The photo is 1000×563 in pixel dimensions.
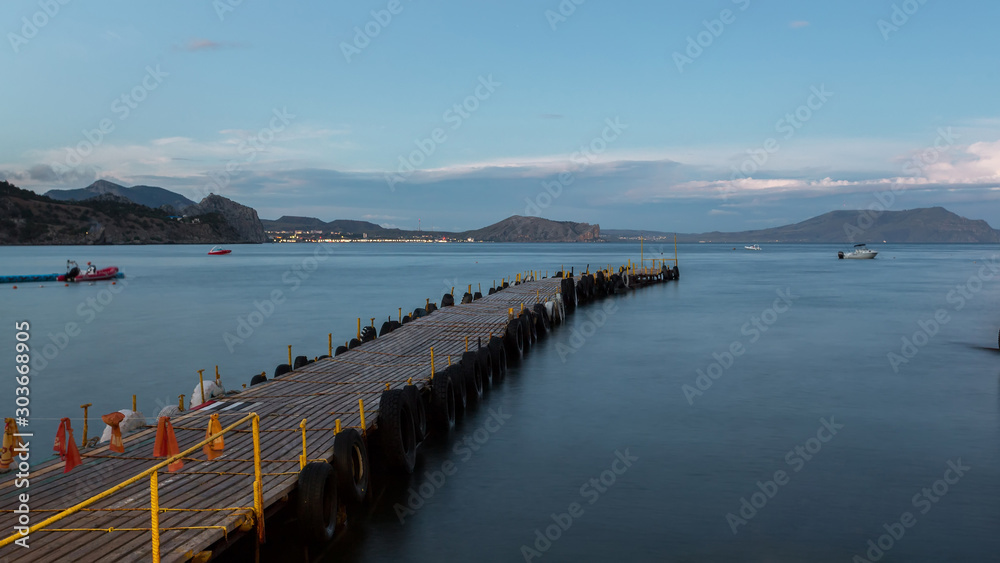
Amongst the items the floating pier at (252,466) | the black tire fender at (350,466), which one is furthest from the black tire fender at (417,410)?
the black tire fender at (350,466)

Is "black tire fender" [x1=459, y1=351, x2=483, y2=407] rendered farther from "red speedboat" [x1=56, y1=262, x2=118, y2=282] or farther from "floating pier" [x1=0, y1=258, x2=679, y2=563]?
"red speedboat" [x1=56, y1=262, x2=118, y2=282]

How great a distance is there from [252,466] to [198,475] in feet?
2.83

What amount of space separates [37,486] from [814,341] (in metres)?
36.4

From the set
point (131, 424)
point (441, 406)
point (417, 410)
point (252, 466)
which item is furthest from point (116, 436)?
point (441, 406)

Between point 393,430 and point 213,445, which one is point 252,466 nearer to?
point 213,445

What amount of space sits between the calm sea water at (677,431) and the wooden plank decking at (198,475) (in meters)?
2.12

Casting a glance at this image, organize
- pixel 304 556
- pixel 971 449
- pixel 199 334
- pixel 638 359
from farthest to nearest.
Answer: pixel 199 334
pixel 638 359
pixel 971 449
pixel 304 556

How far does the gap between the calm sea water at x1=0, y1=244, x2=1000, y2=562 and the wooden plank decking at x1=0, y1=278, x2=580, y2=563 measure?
212 centimetres

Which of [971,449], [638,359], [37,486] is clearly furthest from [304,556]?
[638,359]

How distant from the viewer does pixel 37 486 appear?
34.3 feet

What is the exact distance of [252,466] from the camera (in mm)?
11711

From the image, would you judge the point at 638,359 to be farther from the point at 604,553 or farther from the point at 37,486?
the point at 37,486

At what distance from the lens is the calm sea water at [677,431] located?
1316cm

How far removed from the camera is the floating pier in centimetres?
866
